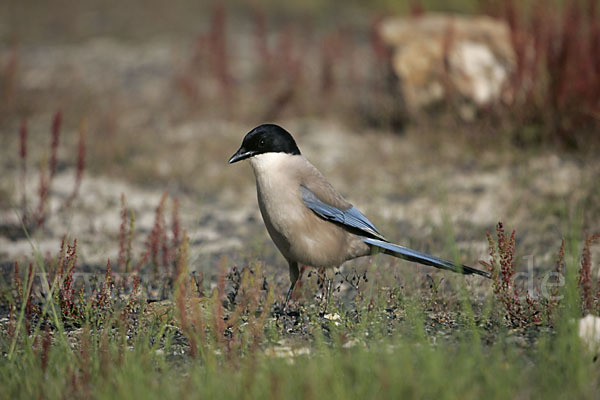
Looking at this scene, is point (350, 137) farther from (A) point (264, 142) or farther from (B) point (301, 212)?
(B) point (301, 212)

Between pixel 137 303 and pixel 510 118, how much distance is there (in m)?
4.56

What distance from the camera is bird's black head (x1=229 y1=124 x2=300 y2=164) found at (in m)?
3.76

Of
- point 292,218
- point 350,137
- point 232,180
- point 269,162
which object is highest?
point 350,137

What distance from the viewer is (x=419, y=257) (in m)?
3.59

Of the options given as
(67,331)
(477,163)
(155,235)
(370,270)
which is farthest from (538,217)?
(67,331)

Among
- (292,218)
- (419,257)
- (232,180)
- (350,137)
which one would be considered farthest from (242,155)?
(350,137)

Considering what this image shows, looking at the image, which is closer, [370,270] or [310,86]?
[370,270]

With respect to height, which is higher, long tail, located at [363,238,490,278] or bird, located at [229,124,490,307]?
bird, located at [229,124,490,307]

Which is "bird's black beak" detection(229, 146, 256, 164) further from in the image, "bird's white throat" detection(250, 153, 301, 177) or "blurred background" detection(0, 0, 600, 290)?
"blurred background" detection(0, 0, 600, 290)

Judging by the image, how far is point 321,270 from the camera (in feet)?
13.0

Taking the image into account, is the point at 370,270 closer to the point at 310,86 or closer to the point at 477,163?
the point at 477,163

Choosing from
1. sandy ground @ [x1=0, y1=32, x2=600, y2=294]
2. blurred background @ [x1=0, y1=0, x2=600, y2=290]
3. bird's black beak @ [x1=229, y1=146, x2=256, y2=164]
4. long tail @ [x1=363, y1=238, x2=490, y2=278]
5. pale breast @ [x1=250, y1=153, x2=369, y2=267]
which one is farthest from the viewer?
blurred background @ [x1=0, y1=0, x2=600, y2=290]

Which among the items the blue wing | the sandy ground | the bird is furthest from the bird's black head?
the sandy ground

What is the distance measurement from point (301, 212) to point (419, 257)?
0.66 m
